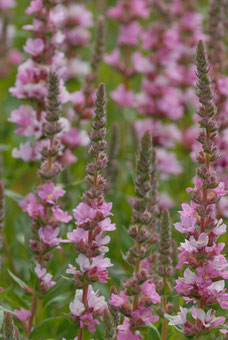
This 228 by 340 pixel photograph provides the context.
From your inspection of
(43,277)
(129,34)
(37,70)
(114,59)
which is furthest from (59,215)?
(129,34)

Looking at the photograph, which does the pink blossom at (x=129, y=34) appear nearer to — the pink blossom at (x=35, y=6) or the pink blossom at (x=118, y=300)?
the pink blossom at (x=35, y=6)

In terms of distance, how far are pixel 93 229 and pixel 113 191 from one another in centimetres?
278

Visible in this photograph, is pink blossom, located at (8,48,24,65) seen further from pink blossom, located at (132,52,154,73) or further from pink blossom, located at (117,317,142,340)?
pink blossom, located at (117,317,142,340)

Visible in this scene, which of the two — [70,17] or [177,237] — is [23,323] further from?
[70,17]

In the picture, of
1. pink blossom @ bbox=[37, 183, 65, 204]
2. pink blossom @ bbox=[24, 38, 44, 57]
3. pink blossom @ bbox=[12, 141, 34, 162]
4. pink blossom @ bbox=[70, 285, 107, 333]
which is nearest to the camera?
pink blossom @ bbox=[70, 285, 107, 333]

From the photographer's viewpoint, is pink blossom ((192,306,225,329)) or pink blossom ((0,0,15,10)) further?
pink blossom ((0,0,15,10))

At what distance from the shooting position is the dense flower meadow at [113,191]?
2988mm

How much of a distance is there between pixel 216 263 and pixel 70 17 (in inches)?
221

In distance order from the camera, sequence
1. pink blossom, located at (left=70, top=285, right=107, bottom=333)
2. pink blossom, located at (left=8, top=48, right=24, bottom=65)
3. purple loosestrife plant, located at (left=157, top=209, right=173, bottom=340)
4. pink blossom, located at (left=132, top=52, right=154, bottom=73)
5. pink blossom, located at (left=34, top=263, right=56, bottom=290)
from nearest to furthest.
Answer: pink blossom, located at (left=70, top=285, right=107, bottom=333), purple loosestrife plant, located at (left=157, top=209, right=173, bottom=340), pink blossom, located at (left=34, top=263, right=56, bottom=290), pink blossom, located at (left=132, top=52, right=154, bottom=73), pink blossom, located at (left=8, top=48, right=24, bottom=65)

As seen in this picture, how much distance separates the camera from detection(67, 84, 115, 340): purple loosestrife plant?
9.77 ft

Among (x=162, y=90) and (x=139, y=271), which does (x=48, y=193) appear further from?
(x=162, y=90)

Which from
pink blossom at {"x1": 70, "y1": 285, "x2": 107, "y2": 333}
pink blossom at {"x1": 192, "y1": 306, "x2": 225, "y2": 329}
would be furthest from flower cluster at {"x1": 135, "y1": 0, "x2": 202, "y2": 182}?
pink blossom at {"x1": 192, "y1": 306, "x2": 225, "y2": 329}

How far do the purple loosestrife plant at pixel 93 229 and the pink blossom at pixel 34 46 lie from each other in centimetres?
178

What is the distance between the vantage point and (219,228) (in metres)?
3.01
